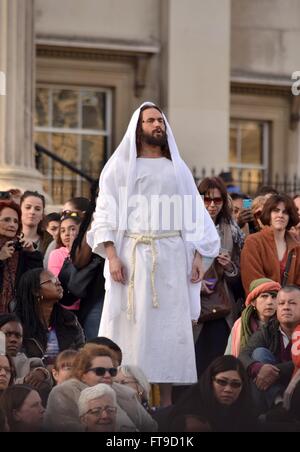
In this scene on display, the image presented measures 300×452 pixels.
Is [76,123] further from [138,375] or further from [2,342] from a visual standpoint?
[138,375]

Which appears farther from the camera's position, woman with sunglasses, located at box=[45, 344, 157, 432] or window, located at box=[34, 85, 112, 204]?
window, located at box=[34, 85, 112, 204]

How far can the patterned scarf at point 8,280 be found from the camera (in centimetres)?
1123

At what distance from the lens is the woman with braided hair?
36.1 feet

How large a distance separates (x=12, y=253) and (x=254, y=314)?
70.6 inches

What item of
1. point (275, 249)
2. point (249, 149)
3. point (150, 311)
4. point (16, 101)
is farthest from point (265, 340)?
point (249, 149)

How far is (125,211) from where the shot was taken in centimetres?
1070

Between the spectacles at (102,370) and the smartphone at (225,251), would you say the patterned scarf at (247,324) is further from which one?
the spectacles at (102,370)

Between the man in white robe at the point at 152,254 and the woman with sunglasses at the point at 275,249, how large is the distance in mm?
1251

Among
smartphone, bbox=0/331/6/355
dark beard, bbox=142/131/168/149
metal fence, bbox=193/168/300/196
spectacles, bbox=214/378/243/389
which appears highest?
metal fence, bbox=193/168/300/196

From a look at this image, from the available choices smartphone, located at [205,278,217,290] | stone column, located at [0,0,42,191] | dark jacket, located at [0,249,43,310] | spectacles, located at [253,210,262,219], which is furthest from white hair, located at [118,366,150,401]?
stone column, located at [0,0,42,191]

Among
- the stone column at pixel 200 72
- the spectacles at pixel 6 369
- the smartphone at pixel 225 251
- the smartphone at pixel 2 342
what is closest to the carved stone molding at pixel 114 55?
the stone column at pixel 200 72

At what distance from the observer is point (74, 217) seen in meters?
12.6

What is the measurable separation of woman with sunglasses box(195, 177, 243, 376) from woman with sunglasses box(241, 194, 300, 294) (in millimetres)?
149

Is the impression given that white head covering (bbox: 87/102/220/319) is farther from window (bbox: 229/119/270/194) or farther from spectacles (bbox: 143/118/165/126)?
window (bbox: 229/119/270/194)
